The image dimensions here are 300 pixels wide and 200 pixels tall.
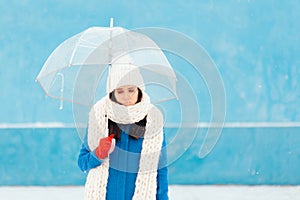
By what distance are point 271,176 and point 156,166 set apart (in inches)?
124

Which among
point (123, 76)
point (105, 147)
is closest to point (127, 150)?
point (105, 147)

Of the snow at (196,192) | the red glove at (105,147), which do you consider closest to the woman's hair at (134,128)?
the red glove at (105,147)

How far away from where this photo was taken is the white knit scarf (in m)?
2.67

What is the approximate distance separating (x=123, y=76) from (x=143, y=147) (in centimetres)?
37

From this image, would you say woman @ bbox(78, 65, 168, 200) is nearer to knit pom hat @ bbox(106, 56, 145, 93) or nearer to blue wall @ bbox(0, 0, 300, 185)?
knit pom hat @ bbox(106, 56, 145, 93)

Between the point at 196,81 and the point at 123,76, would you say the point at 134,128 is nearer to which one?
the point at 123,76

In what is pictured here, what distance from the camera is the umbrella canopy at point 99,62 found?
2730 millimetres

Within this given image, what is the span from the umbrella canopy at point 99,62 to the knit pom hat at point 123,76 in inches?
2.1

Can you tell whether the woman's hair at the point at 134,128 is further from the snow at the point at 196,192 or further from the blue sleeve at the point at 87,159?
the snow at the point at 196,192

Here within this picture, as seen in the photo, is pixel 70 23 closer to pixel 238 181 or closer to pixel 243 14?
pixel 243 14

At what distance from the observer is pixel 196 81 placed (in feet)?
17.9

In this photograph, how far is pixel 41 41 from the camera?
530cm

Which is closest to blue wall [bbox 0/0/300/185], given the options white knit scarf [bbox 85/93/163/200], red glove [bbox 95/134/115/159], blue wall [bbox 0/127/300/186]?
blue wall [bbox 0/127/300/186]

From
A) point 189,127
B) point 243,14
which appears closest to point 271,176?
point 243,14
